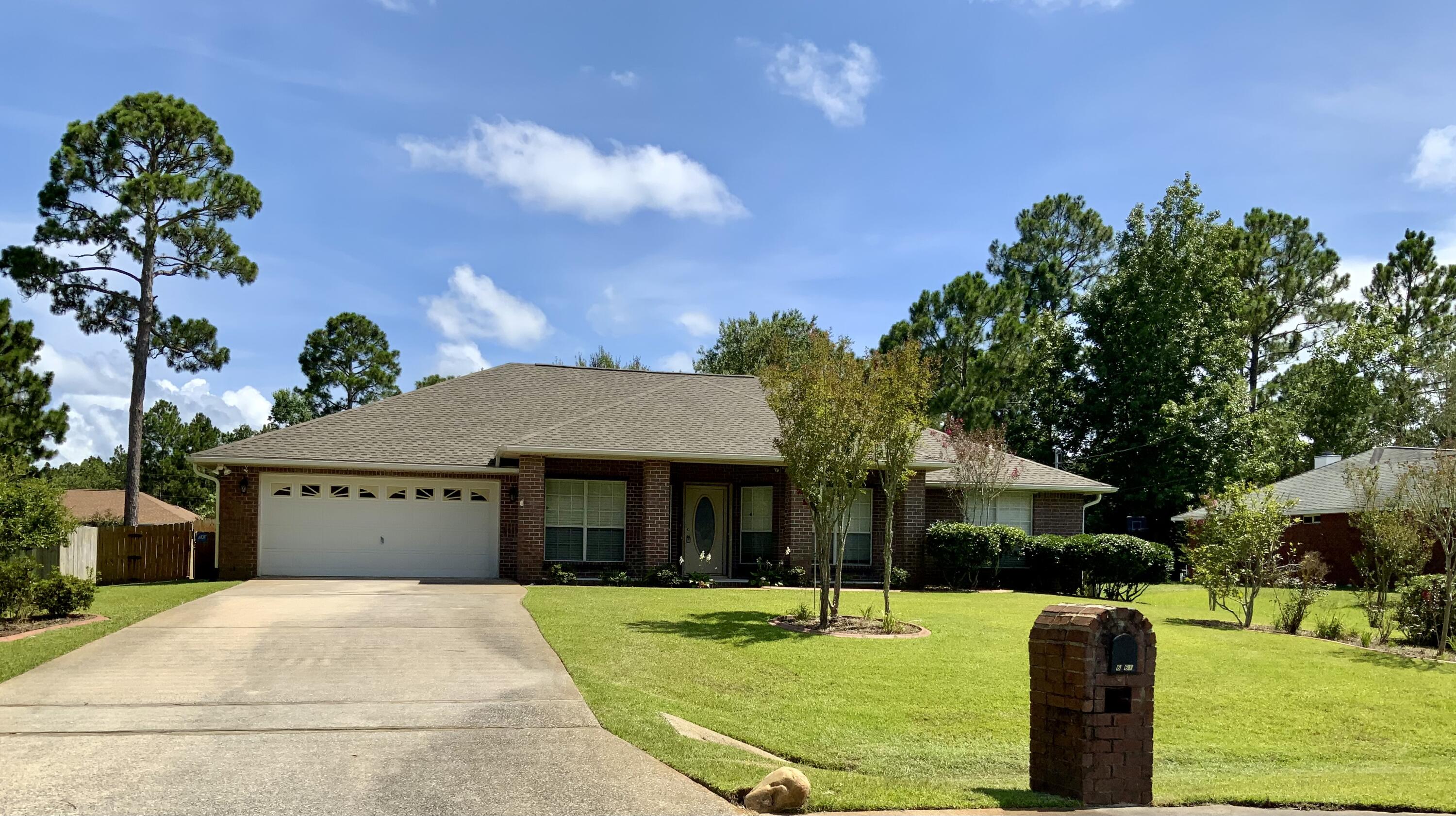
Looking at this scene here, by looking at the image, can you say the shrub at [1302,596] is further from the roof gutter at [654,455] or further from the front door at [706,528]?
the front door at [706,528]

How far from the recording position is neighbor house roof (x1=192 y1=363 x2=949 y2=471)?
20.9 meters

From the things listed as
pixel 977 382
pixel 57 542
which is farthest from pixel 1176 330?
pixel 57 542

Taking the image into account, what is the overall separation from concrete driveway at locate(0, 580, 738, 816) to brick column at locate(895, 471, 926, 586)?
1205 cm

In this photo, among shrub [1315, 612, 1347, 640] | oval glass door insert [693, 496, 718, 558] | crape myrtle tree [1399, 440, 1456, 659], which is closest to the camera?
crape myrtle tree [1399, 440, 1456, 659]

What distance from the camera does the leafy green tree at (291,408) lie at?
2030 inches

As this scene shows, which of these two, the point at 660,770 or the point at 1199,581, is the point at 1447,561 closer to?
the point at 1199,581

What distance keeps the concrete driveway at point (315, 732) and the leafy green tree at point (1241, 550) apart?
11712 mm

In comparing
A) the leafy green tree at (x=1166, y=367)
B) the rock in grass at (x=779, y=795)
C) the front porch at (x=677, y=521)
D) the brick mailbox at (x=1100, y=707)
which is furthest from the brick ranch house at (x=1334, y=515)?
the rock in grass at (x=779, y=795)

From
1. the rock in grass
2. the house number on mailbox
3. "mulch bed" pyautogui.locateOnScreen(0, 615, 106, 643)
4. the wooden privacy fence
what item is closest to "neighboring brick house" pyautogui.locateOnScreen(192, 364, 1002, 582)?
the wooden privacy fence

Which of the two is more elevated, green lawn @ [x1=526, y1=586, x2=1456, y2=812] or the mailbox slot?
the mailbox slot

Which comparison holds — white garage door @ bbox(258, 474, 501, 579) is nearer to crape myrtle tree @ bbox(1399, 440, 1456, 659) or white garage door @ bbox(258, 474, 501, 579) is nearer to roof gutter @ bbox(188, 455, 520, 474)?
roof gutter @ bbox(188, 455, 520, 474)

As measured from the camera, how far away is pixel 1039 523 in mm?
24891

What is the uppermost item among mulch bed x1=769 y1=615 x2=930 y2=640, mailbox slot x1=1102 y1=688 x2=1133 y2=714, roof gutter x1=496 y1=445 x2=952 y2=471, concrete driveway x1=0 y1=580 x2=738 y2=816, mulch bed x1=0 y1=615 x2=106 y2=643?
roof gutter x1=496 y1=445 x2=952 y2=471

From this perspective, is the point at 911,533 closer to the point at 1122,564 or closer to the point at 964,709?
the point at 1122,564
